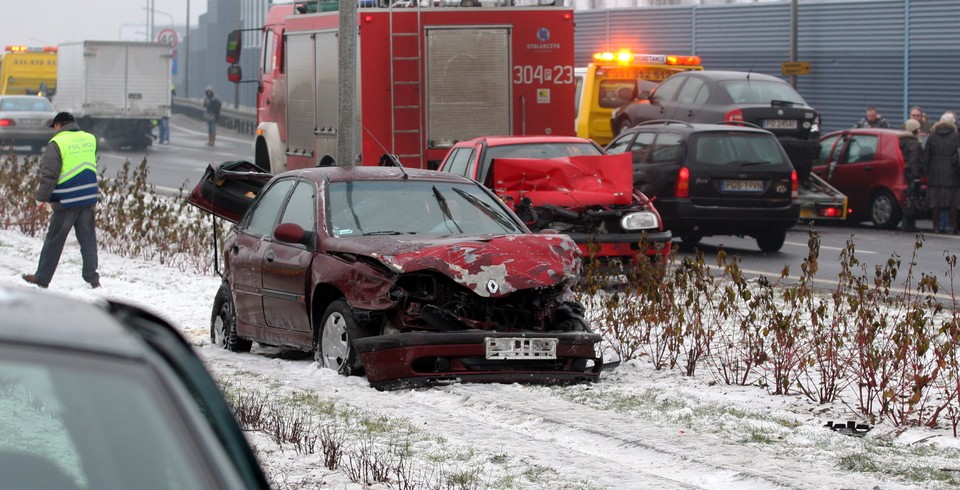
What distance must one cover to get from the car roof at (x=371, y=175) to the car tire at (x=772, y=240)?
9.50 meters

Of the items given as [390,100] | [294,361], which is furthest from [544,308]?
[390,100]

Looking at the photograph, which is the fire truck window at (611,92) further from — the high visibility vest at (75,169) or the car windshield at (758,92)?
the high visibility vest at (75,169)

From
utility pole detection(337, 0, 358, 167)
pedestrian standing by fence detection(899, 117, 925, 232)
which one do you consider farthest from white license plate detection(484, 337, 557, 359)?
pedestrian standing by fence detection(899, 117, 925, 232)

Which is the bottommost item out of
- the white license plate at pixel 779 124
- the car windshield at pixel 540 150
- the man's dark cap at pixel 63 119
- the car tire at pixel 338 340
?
the car tire at pixel 338 340

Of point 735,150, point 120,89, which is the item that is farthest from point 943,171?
point 120,89

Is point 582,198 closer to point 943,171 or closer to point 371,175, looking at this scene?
point 371,175

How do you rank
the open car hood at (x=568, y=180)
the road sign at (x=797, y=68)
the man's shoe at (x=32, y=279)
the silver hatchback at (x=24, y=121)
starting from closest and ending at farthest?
the man's shoe at (x=32, y=279) < the open car hood at (x=568, y=180) < the road sign at (x=797, y=68) < the silver hatchback at (x=24, y=121)

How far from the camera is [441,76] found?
19.5 m

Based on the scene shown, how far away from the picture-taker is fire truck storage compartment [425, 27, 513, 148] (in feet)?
63.7

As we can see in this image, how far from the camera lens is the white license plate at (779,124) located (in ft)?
73.9

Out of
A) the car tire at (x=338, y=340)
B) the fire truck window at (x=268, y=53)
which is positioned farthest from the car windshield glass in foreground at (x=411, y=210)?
the fire truck window at (x=268, y=53)

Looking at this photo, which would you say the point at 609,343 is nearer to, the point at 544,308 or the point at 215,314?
the point at 544,308

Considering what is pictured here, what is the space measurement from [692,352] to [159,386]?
25.1ft

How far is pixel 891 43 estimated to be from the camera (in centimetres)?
3775
